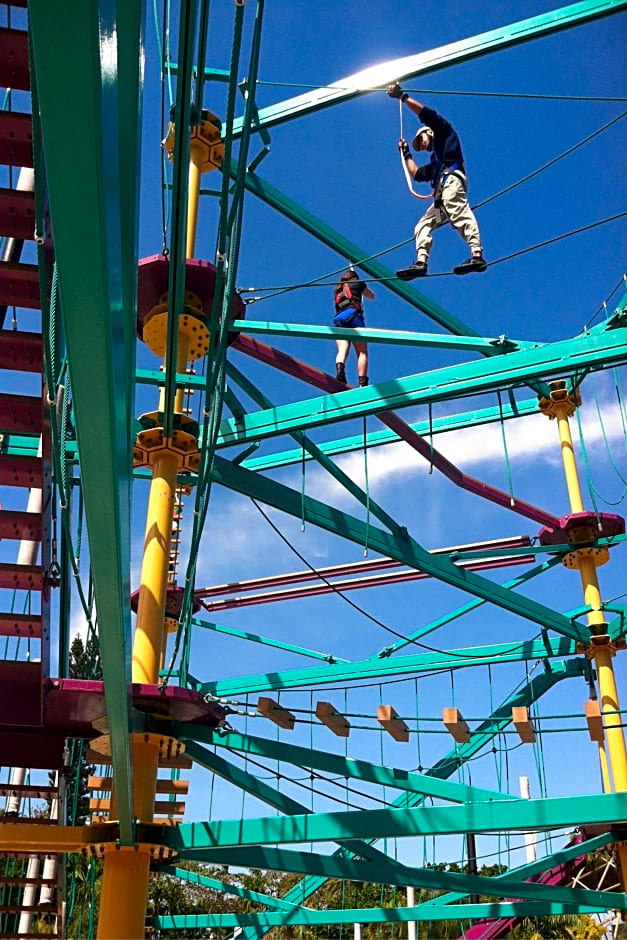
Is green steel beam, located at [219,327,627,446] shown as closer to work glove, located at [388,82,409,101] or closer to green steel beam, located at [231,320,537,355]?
green steel beam, located at [231,320,537,355]

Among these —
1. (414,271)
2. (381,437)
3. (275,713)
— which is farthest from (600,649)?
(414,271)

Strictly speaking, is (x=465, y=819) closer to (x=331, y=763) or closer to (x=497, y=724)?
(x=331, y=763)

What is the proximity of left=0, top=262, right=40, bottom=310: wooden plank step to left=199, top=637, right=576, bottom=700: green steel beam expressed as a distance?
928 cm

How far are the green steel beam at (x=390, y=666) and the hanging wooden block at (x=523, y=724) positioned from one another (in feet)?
18.0

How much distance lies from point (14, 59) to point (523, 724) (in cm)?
624

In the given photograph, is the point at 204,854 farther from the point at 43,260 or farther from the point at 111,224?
the point at 111,224

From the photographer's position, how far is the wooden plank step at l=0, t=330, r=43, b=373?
19.1ft

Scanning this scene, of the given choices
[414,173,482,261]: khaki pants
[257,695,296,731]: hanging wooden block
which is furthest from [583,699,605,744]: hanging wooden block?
[414,173,482,261]: khaki pants

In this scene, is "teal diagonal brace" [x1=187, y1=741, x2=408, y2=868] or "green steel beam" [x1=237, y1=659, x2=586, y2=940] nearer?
"teal diagonal brace" [x1=187, y1=741, x2=408, y2=868]

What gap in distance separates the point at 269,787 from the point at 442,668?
5.42m

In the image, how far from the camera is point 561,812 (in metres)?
7.84

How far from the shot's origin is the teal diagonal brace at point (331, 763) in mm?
8620

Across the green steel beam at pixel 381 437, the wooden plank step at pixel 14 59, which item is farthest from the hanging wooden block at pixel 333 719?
the wooden plank step at pixel 14 59

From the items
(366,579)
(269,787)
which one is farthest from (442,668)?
(269,787)
